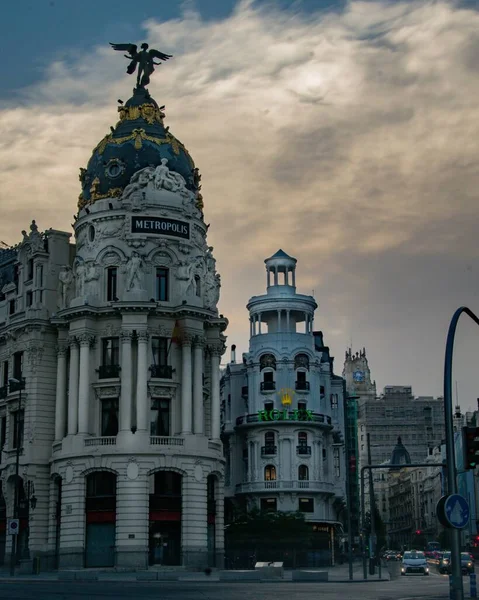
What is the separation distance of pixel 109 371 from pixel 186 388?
5691mm

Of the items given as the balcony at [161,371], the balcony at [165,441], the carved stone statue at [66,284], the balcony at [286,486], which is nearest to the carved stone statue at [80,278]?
the carved stone statue at [66,284]

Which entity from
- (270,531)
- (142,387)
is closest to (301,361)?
(270,531)

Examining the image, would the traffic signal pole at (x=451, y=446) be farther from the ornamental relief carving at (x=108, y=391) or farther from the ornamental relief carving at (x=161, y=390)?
the ornamental relief carving at (x=108, y=391)

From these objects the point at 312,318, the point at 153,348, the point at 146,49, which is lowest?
the point at 153,348

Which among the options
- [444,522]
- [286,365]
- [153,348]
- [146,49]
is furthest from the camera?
[286,365]

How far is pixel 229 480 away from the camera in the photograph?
10725 centimetres

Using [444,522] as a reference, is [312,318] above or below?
above

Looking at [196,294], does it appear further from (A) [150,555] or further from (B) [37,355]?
(A) [150,555]

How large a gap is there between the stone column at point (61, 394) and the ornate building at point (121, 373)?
0.11 metres

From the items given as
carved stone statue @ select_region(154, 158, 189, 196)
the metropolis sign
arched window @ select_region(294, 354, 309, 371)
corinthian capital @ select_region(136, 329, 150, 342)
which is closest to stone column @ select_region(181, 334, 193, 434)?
corinthian capital @ select_region(136, 329, 150, 342)

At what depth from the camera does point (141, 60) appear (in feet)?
267

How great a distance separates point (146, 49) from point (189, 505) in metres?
37.2

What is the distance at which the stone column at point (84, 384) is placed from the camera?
231 ft

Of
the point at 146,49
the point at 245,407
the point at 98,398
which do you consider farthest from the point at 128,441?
the point at 245,407
